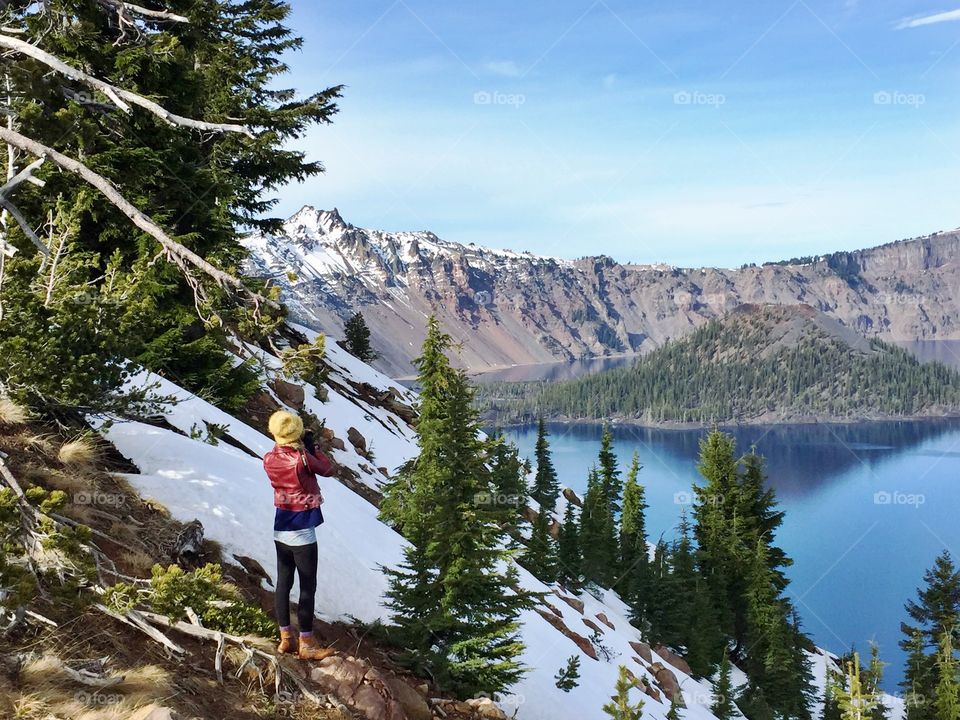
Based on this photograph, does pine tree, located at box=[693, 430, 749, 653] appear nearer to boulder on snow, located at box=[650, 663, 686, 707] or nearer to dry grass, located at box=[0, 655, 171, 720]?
boulder on snow, located at box=[650, 663, 686, 707]

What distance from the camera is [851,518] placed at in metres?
123


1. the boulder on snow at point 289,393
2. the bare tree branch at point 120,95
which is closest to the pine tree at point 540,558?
the boulder on snow at point 289,393

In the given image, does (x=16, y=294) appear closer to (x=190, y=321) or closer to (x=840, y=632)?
(x=190, y=321)

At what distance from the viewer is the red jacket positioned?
263 inches

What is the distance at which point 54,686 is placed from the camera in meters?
4.91

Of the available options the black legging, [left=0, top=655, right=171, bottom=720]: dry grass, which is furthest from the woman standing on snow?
[left=0, top=655, right=171, bottom=720]: dry grass

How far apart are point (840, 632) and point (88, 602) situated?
9363cm

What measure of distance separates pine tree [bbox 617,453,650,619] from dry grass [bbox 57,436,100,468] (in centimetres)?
3884

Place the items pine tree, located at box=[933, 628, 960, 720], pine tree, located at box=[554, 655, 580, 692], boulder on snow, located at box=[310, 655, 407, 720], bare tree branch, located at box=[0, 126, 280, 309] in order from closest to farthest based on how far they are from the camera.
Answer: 1. bare tree branch, located at box=[0, 126, 280, 309]
2. boulder on snow, located at box=[310, 655, 407, 720]
3. pine tree, located at box=[554, 655, 580, 692]
4. pine tree, located at box=[933, 628, 960, 720]

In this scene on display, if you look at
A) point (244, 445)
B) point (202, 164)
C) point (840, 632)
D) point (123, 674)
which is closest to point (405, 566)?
point (244, 445)

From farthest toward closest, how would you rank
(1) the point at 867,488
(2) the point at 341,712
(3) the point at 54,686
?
(1) the point at 867,488 < (2) the point at 341,712 < (3) the point at 54,686

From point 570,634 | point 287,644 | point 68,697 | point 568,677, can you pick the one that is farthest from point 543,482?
point 68,697

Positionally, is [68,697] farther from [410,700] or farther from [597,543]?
[597,543]

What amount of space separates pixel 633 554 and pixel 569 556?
12544 millimetres
